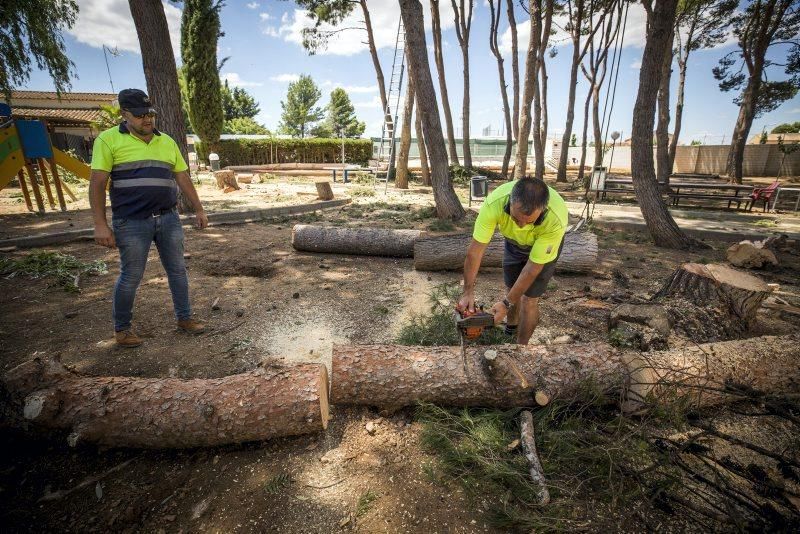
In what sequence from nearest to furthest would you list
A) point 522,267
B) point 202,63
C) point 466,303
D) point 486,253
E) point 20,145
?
1. point 466,303
2. point 522,267
3. point 486,253
4. point 20,145
5. point 202,63

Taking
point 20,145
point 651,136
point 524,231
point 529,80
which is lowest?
point 524,231

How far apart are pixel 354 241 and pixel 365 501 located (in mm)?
4371

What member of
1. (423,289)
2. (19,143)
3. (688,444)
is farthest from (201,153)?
(688,444)

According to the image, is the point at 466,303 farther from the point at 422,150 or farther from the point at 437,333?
the point at 422,150

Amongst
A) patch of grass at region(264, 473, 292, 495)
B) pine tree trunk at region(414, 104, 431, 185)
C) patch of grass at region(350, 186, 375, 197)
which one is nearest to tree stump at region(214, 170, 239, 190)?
patch of grass at region(350, 186, 375, 197)

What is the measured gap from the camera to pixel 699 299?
136 inches

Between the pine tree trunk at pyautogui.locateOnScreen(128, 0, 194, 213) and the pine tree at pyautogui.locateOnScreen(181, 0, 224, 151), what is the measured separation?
1671 cm

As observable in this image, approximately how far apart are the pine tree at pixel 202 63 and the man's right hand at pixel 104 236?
2291cm

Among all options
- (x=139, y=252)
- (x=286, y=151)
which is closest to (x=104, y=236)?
(x=139, y=252)

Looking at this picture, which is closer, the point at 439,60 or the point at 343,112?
the point at 439,60

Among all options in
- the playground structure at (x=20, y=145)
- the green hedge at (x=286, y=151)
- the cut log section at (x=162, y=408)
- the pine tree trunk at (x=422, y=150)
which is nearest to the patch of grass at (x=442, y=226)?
the pine tree trunk at (x=422, y=150)

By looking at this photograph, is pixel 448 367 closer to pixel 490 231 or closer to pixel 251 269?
pixel 490 231

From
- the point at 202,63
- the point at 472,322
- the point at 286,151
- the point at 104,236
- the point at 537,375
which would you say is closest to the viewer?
the point at 472,322

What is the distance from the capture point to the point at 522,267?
3.18 m
